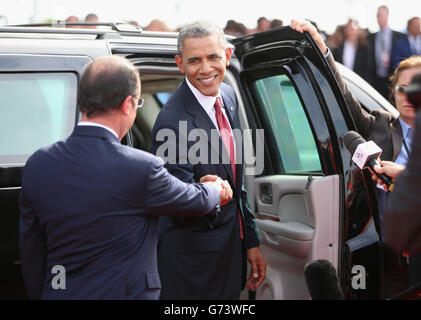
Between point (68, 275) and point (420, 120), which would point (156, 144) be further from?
point (420, 120)

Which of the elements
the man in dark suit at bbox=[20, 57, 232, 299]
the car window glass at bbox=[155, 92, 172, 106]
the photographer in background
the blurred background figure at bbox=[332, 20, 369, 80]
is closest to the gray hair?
the man in dark suit at bbox=[20, 57, 232, 299]

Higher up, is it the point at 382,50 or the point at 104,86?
the point at 382,50

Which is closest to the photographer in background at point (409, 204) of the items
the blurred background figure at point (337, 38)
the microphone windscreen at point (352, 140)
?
the microphone windscreen at point (352, 140)

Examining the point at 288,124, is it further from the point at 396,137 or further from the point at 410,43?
the point at 410,43

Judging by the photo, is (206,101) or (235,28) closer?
(206,101)

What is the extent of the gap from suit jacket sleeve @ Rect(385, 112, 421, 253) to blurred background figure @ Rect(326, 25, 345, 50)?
6535mm

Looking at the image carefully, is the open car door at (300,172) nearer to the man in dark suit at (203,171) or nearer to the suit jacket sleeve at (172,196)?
the man in dark suit at (203,171)

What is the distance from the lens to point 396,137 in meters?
2.64

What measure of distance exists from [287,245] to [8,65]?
1.68 metres

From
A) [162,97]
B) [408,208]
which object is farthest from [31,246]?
[162,97]

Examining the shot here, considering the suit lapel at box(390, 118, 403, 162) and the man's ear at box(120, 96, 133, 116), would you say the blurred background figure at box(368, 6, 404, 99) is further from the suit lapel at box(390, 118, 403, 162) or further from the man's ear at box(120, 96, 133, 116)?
the man's ear at box(120, 96, 133, 116)

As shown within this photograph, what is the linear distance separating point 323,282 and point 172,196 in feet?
2.51

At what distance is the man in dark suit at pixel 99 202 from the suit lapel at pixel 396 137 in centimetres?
Result: 114
